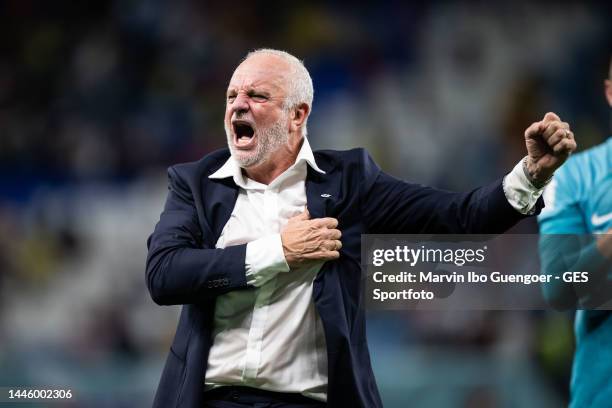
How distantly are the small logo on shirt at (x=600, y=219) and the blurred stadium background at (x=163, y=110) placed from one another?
5.92 feet

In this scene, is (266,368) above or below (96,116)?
below

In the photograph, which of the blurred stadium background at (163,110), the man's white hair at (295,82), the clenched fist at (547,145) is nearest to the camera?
the clenched fist at (547,145)

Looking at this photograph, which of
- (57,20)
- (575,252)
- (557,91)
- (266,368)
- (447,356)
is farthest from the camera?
(57,20)

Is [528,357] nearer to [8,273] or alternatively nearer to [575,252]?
[575,252]

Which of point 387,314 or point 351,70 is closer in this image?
point 387,314

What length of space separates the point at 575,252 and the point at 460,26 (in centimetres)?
257

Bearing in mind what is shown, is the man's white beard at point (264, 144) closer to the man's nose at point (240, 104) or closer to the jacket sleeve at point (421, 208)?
the man's nose at point (240, 104)

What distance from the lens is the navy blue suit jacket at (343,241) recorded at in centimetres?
206

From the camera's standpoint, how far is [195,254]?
2076 mm

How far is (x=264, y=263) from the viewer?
206cm

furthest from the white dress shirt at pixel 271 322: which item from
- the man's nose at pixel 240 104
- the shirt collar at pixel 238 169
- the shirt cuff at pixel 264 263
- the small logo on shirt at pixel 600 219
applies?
the small logo on shirt at pixel 600 219

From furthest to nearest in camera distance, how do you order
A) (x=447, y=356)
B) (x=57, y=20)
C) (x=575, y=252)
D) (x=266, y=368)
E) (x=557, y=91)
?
(x=57, y=20), (x=557, y=91), (x=447, y=356), (x=575, y=252), (x=266, y=368)

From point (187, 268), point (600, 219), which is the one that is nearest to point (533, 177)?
point (600, 219)

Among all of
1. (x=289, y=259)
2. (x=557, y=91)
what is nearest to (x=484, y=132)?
(x=557, y=91)
